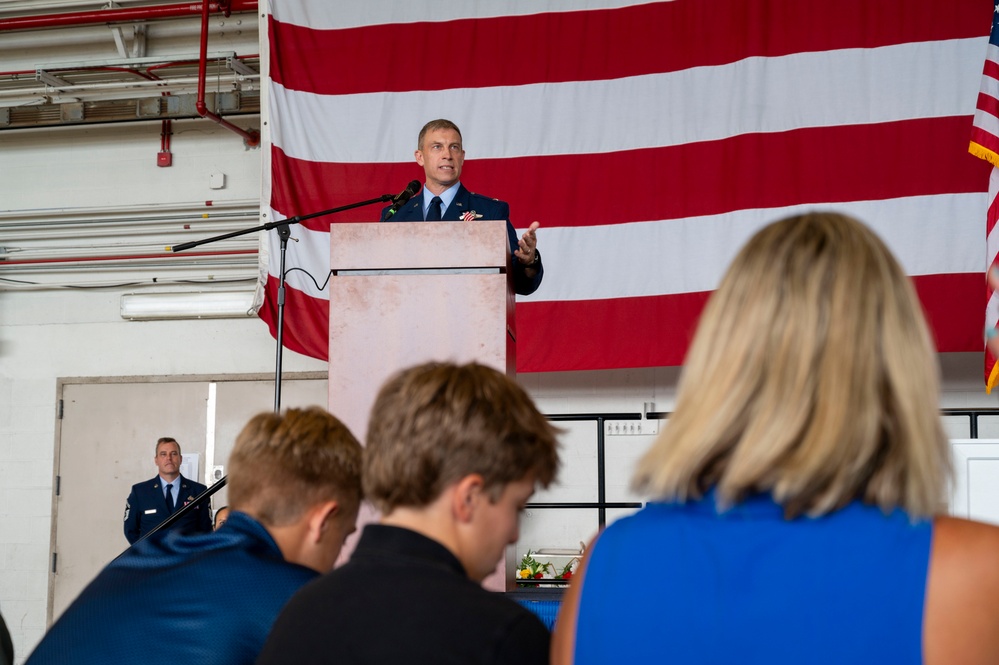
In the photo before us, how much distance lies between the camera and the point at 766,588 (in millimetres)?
802

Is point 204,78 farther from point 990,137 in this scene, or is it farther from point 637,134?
point 990,137

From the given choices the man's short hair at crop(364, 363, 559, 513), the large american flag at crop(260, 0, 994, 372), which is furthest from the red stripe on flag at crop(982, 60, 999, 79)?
the man's short hair at crop(364, 363, 559, 513)

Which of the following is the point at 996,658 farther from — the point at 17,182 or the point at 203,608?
the point at 17,182

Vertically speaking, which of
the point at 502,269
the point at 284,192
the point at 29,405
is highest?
the point at 284,192

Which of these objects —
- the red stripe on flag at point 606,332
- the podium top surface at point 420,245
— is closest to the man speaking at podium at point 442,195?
the podium top surface at point 420,245

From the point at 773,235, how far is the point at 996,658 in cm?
37

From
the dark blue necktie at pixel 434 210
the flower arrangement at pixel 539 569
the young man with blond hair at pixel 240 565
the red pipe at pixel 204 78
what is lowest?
the flower arrangement at pixel 539 569

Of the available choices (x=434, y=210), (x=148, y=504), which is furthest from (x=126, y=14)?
(x=434, y=210)

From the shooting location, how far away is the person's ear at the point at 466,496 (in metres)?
1.08

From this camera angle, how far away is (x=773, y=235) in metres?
0.89

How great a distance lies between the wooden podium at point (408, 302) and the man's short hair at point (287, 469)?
2.84 ft

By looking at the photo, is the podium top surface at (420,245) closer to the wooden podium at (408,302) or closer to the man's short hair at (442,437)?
the wooden podium at (408,302)

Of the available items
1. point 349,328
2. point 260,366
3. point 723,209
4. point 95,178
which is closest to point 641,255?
point 723,209

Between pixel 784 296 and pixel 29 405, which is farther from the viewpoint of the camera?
pixel 29 405
